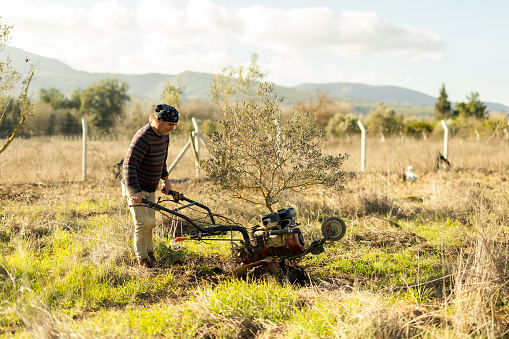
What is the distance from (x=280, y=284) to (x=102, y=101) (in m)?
48.5

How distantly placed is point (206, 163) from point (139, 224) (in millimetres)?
1108

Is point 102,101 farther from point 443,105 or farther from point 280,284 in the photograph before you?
point 280,284

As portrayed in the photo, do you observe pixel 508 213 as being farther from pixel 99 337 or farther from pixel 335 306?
pixel 99 337

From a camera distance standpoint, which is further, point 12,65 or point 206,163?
point 12,65

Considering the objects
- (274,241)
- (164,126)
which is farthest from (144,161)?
(274,241)

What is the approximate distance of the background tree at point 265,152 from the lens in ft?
17.9

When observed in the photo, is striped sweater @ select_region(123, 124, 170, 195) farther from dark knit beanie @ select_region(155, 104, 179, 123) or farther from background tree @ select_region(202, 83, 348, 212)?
background tree @ select_region(202, 83, 348, 212)

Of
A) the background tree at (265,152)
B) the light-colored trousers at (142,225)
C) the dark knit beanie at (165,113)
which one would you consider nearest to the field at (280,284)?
the light-colored trousers at (142,225)

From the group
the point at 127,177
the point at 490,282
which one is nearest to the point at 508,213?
the point at 490,282

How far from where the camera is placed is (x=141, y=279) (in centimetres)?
488

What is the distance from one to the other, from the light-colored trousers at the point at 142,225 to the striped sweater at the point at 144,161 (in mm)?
203

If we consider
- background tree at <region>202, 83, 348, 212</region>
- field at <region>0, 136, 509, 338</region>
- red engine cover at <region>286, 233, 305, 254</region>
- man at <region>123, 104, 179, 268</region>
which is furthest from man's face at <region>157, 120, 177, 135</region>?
red engine cover at <region>286, 233, 305, 254</region>

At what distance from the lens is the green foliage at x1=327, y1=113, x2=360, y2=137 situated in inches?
1121

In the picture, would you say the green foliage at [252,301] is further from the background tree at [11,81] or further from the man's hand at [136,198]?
the background tree at [11,81]
